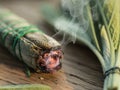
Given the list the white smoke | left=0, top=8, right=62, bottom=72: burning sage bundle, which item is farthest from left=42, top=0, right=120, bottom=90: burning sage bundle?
left=0, top=8, right=62, bottom=72: burning sage bundle

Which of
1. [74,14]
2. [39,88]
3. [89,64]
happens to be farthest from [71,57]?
[39,88]

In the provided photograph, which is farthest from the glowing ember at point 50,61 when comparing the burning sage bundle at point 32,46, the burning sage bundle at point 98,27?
the burning sage bundle at point 98,27

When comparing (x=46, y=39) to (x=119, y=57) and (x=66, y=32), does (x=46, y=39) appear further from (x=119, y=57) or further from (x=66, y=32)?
(x=119, y=57)

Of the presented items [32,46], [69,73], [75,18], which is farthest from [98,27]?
[32,46]

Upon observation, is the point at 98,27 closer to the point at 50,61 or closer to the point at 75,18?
the point at 75,18

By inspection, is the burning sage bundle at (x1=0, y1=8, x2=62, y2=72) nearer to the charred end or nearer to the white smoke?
the charred end
